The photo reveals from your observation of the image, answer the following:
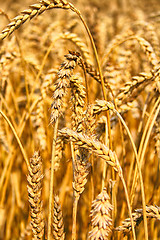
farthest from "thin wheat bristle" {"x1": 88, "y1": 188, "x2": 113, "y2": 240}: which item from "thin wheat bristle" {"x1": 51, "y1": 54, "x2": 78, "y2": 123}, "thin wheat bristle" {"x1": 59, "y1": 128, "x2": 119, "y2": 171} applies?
"thin wheat bristle" {"x1": 51, "y1": 54, "x2": 78, "y2": 123}

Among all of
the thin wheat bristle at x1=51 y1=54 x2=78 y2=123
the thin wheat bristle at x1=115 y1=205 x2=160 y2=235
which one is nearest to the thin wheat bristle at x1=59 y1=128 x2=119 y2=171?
the thin wheat bristle at x1=51 y1=54 x2=78 y2=123

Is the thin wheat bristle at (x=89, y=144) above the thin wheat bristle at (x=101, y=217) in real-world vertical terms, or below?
above

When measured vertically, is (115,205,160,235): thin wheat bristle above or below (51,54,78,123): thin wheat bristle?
below

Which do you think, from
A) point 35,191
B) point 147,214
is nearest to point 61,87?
point 35,191

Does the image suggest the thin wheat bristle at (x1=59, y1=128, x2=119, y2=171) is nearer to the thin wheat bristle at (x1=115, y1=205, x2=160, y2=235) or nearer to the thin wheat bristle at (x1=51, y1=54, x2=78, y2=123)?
the thin wheat bristle at (x1=51, y1=54, x2=78, y2=123)

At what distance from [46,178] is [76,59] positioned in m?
0.83

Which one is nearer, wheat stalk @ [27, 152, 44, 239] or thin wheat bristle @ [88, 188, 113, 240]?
thin wheat bristle @ [88, 188, 113, 240]

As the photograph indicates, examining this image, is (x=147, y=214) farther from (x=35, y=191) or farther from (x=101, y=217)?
(x=35, y=191)

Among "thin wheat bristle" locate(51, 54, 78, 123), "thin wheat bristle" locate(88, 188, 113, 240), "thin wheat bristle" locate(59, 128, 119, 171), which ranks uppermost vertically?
"thin wheat bristle" locate(51, 54, 78, 123)

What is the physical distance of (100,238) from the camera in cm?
52

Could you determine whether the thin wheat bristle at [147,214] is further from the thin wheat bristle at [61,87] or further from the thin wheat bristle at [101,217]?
the thin wheat bristle at [61,87]

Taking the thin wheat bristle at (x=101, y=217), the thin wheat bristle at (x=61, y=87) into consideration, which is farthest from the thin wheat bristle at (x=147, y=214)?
the thin wheat bristle at (x=61, y=87)

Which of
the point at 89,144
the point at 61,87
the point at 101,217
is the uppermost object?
the point at 61,87

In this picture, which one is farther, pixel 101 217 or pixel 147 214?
pixel 147 214
